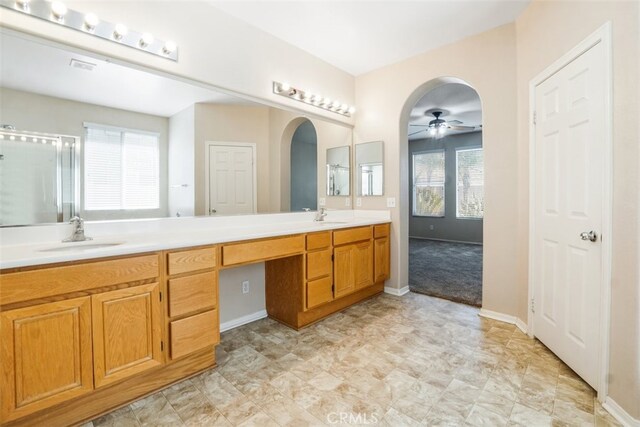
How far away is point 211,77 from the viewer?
2318 mm

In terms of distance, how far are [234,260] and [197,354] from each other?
2.07ft

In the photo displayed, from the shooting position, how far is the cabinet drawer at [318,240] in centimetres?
249

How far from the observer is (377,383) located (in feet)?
5.80

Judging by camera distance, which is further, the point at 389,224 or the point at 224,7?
the point at 389,224

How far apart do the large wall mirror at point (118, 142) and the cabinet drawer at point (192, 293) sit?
620mm

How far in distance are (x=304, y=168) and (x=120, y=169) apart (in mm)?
1760

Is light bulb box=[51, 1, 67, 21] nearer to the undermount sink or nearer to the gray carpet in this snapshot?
the undermount sink

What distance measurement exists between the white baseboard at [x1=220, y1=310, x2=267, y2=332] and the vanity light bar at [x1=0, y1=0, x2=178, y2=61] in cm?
212

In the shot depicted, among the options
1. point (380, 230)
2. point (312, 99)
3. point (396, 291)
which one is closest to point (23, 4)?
point (312, 99)

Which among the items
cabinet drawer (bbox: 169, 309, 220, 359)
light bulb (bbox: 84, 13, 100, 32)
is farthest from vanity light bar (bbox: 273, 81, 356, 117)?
cabinet drawer (bbox: 169, 309, 220, 359)

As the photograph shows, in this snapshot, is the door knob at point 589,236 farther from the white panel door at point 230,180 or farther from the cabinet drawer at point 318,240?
the white panel door at point 230,180

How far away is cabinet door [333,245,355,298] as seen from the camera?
2.74m

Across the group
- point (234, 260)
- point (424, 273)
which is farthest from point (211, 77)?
point (424, 273)

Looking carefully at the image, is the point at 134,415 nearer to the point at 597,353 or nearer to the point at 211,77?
the point at 211,77
